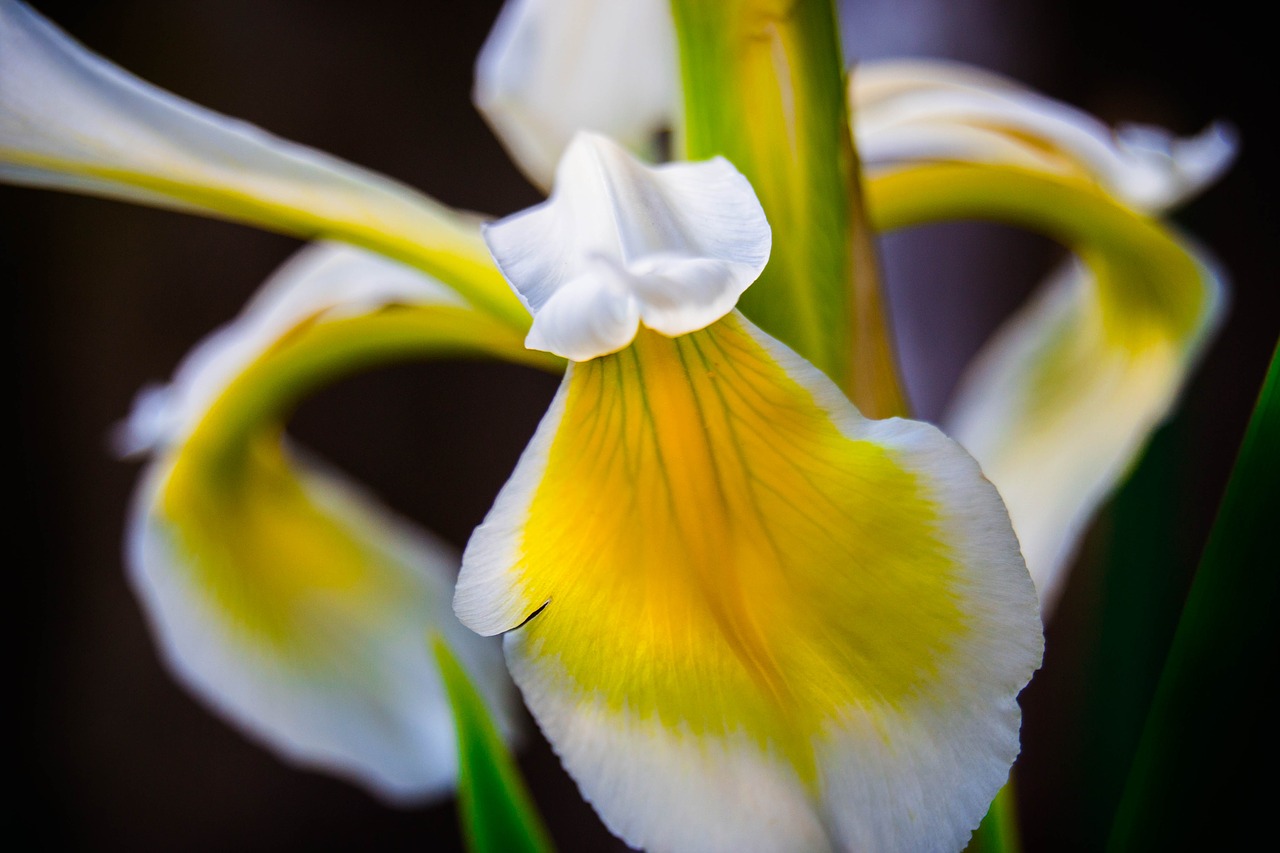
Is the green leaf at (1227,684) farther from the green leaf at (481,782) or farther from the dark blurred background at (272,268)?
the dark blurred background at (272,268)

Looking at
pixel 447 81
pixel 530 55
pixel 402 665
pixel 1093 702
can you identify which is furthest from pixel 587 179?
pixel 447 81

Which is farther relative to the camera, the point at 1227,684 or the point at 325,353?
the point at 325,353

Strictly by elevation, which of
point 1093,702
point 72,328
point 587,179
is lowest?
point 1093,702

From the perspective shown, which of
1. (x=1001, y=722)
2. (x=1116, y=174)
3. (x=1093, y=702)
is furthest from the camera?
(x=1093, y=702)

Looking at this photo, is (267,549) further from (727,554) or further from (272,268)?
(272,268)

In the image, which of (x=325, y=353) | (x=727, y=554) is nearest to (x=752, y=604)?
(x=727, y=554)

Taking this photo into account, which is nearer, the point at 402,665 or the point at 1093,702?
the point at 402,665

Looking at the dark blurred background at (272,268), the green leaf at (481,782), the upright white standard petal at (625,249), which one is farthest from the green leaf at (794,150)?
the dark blurred background at (272,268)

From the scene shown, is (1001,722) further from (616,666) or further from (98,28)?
(98,28)
